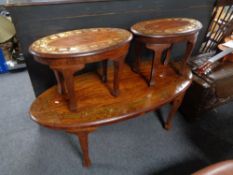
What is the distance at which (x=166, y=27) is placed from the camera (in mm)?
1107

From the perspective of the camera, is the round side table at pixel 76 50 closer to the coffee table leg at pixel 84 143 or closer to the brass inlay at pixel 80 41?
the brass inlay at pixel 80 41

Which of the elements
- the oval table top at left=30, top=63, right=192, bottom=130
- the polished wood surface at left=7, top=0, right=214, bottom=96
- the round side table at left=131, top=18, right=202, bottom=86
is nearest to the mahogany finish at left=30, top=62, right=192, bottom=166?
the oval table top at left=30, top=63, right=192, bottom=130

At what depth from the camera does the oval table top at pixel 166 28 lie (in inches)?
39.9

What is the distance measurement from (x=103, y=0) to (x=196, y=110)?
1.16 meters

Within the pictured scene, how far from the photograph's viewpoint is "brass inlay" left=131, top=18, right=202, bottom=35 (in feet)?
3.39

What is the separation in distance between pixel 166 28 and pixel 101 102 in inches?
24.0

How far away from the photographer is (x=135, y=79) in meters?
1.28

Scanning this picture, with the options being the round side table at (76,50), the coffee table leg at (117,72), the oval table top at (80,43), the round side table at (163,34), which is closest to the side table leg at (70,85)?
the round side table at (76,50)

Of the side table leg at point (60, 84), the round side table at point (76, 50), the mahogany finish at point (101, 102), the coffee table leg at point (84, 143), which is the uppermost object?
the round side table at point (76, 50)

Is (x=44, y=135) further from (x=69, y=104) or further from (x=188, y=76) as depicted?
(x=188, y=76)

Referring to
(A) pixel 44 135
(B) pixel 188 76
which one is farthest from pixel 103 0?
(A) pixel 44 135

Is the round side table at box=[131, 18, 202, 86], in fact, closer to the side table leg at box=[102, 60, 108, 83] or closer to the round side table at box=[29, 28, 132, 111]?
the round side table at box=[29, 28, 132, 111]

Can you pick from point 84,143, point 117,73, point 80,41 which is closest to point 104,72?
point 117,73

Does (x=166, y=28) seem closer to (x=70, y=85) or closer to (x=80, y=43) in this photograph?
(x=80, y=43)
